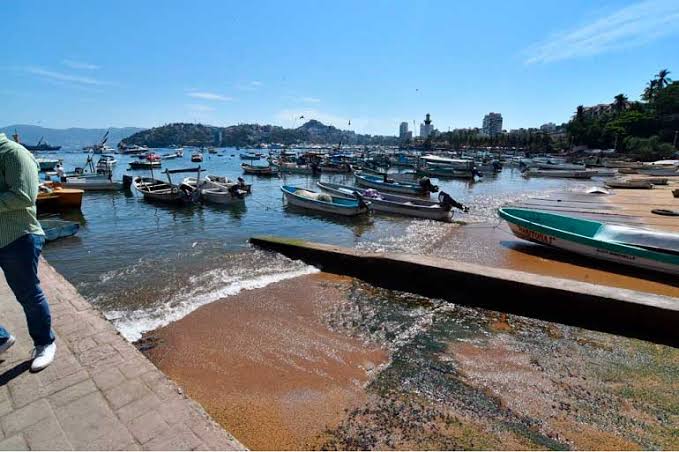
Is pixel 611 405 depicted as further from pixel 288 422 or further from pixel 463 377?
pixel 288 422

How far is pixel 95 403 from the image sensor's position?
10.1ft

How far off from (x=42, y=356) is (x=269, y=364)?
2.77 metres

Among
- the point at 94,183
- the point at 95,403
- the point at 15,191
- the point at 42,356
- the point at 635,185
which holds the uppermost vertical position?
the point at 15,191

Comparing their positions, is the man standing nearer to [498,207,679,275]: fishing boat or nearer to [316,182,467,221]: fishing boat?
[498,207,679,275]: fishing boat

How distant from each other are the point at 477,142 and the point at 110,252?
124581 mm

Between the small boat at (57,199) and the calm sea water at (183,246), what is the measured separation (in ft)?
3.09

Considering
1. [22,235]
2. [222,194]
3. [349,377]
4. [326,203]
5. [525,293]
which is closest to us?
[22,235]

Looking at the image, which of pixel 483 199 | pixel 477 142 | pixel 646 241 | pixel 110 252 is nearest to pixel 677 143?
pixel 477 142

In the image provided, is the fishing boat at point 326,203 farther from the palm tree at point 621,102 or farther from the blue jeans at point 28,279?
the palm tree at point 621,102

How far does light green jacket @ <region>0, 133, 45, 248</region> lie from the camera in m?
3.03

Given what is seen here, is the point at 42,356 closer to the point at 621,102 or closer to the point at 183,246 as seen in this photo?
the point at 183,246

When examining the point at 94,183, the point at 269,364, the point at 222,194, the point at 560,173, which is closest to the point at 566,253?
the point at 269,364

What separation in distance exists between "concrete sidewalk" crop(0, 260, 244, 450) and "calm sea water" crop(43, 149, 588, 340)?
279 centimetres

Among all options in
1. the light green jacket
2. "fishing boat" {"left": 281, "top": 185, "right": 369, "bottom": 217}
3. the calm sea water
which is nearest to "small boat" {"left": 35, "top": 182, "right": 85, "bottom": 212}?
the calm sea water
